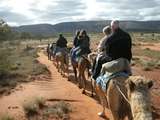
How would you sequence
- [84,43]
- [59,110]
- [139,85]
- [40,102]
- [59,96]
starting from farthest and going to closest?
[84,43] → [59,96] → [40,102] → [59,110] → [139,85]

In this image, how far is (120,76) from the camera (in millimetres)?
10250

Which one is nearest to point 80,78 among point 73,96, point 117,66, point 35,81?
point 73,96

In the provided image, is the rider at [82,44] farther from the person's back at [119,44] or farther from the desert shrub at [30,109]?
the person's back at [119,44]

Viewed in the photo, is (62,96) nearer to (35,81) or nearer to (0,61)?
(35,81)

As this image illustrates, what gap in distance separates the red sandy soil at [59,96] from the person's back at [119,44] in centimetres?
307

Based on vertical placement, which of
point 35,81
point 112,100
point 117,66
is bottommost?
point 35,81

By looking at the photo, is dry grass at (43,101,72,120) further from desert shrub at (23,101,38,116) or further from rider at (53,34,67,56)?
rider at (53,34,67,56)

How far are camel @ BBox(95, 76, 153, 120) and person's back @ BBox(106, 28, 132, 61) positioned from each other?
1.09 meters

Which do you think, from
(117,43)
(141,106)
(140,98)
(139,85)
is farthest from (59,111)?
(141,106)

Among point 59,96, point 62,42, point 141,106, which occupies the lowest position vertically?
point 59,96

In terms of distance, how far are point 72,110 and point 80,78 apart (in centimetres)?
513

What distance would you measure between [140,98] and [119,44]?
3622mm

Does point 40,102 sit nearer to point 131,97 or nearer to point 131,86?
point 131,86

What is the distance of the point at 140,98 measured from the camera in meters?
7.57
